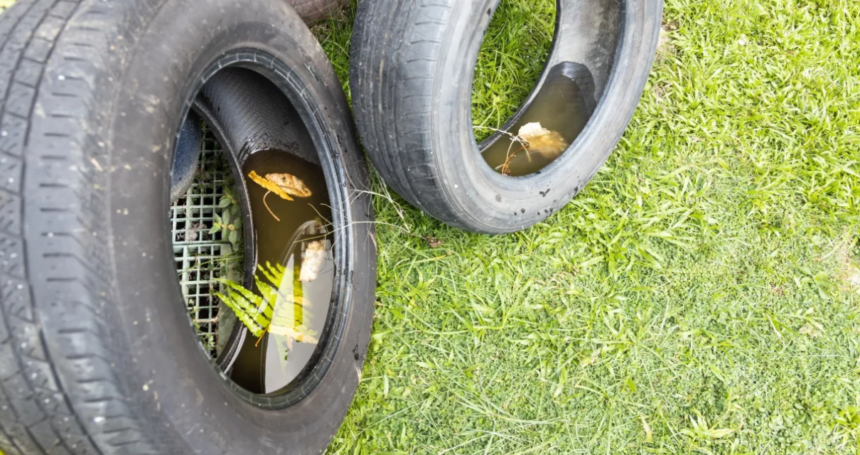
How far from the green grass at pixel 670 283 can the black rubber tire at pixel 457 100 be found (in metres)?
0.29

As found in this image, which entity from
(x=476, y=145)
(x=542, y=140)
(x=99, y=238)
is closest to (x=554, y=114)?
(x=542, y=140)

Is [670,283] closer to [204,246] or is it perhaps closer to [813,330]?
[813,330]

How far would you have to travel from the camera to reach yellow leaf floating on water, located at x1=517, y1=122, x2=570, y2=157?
2199mm

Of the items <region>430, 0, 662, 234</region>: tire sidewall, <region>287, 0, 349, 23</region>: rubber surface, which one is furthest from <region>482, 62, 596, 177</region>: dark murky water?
<region>287, 0, 349, 23</region>: rubber surface

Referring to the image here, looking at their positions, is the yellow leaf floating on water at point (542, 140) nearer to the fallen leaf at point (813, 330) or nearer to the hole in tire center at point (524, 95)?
the hole in tire center at point (524, 95)

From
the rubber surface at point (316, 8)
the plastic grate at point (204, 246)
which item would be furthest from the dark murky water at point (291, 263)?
the rubber surface at point (316, 8)

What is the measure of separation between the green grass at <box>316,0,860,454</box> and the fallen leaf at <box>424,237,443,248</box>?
0.02 metres

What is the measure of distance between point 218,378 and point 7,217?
1.85 ft

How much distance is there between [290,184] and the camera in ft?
6.49

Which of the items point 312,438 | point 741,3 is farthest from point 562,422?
point 741,3

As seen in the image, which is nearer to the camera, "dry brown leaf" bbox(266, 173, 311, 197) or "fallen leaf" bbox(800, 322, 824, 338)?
"dry brown leaf" bbox(266, 173, 311, 197)

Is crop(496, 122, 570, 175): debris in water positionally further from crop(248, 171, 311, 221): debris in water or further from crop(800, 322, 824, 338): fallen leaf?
crop(800, 322, 824, 338): fallen leaf

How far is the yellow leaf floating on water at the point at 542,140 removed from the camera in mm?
2199

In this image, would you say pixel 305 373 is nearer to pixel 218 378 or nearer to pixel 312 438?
pixel 312 438
